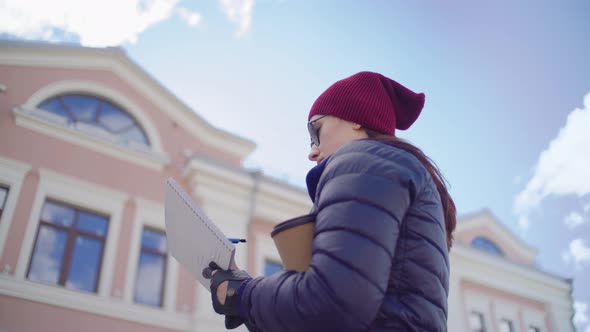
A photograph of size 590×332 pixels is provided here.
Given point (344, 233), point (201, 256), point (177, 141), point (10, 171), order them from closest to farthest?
point (344, 233) < point (201, 256) < point (10, 171) < point (177, 141)

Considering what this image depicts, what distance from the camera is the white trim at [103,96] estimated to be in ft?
35.3

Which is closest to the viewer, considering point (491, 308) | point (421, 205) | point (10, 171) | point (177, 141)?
point (421, 205)

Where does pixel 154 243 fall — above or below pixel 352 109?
above

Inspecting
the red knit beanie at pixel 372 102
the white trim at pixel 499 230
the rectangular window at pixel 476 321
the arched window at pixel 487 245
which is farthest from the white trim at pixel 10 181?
the arched window at pixel 487 245

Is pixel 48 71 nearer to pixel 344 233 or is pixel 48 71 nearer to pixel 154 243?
pixel 154 243

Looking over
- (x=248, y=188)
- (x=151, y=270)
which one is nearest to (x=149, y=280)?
(x=151, y=270)

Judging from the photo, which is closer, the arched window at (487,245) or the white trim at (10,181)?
the white trim at (10,181)

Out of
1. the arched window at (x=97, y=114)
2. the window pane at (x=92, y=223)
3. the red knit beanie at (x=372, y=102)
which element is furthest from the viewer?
the arched window at (x=97, y=114)

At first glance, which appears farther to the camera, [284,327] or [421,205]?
[421,205]

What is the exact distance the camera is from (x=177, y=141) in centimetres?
1254

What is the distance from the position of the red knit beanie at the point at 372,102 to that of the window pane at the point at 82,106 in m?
10.4

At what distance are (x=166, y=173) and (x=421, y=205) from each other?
35.2 feet

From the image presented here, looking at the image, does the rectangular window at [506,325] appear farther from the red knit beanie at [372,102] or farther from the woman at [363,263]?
the woman at [363,263]

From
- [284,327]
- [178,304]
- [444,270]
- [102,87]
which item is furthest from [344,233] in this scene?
[102,87]
